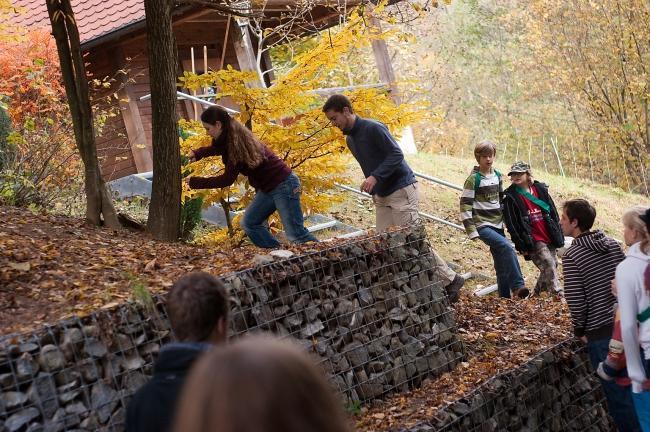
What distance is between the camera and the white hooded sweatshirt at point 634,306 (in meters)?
4.90

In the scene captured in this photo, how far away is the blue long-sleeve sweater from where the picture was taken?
790 centimetres

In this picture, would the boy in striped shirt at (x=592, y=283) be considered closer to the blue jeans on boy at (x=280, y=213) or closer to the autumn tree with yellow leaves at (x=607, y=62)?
the blue jeans on boy at (x=280, y=213)

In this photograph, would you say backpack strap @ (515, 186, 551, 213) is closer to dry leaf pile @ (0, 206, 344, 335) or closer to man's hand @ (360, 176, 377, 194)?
man's hand @ (360, 176, 377, 194)

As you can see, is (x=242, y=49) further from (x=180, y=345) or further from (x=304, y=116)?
(x=180, y=345)

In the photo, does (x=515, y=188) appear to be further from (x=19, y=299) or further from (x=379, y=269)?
(x=19, y=299)

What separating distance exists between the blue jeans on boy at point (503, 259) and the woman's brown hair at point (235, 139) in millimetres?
2723

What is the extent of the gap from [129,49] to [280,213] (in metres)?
9.46

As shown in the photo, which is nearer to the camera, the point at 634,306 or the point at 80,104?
the point at 634,306

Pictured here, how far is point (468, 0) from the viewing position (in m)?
37.7

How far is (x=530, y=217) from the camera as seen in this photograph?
9.04 m

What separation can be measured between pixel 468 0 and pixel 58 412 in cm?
3558

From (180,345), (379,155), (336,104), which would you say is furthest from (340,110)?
(180,345)

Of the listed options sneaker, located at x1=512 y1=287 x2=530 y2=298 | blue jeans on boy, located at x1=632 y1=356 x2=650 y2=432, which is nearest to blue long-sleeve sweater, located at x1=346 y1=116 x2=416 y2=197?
sneaker, located at x1=512 y1=287 x2=530 y2=298

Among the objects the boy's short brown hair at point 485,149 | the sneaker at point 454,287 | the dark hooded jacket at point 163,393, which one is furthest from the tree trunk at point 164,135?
the dark hooded jacket at point 163,393
